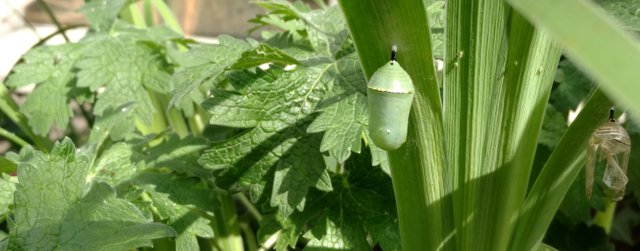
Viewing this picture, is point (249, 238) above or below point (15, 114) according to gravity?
below

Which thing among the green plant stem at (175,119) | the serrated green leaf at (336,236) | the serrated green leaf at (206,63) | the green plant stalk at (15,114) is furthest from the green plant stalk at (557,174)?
the green plant stalk at (15,114)

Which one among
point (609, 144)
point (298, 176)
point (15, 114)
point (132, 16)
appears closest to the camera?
point (609, 144)

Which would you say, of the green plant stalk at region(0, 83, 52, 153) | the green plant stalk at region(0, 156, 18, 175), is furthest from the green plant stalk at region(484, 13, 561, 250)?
the green plant stalk at region(0, 83, 52, 153)

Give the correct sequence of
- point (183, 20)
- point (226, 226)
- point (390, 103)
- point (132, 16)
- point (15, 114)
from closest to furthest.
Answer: point (390, 103) → point (226, 226) → point (15, 114) → point (132, 16) → point (183, 20)

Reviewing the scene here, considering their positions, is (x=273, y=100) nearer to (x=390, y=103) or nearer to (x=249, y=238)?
(x=390, y=103)

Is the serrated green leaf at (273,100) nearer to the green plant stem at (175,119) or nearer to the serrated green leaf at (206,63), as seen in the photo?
the serrated green leaf at (206,63)

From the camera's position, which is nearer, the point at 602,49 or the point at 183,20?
the point at 602,49

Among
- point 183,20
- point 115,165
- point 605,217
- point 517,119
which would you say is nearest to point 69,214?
point 115,165
